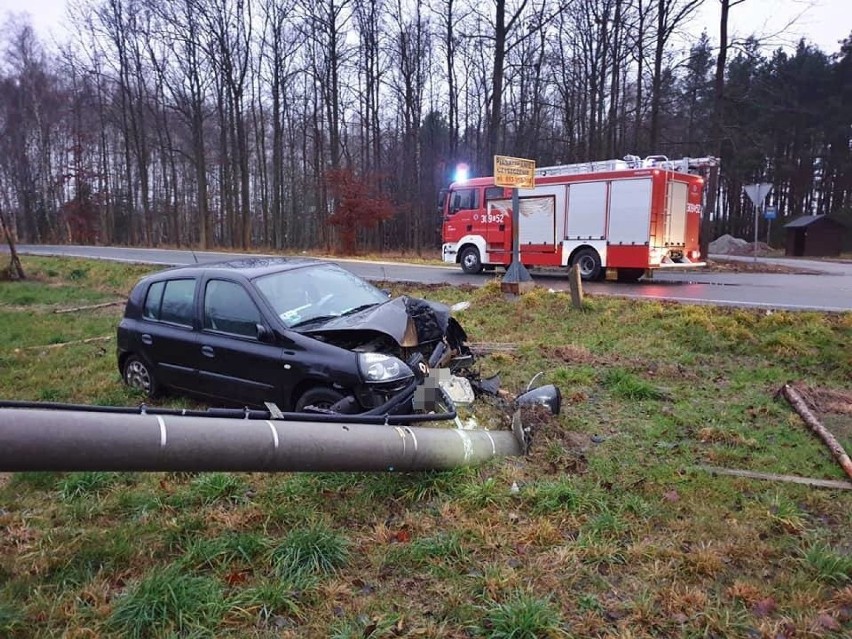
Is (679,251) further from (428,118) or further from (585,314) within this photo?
(428,118)

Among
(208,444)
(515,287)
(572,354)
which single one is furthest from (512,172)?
(208,444)

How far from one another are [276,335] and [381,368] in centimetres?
103

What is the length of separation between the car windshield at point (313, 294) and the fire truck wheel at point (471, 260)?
476 inches

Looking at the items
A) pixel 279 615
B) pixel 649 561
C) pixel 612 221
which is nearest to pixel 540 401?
pixel 649 561

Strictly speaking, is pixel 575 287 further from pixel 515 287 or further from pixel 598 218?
pixel 598 218

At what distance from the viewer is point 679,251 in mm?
15719

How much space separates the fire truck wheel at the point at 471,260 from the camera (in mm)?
18172

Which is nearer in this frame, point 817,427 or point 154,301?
point 817,427

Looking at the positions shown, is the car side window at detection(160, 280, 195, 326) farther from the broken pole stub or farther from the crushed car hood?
the broken pole stub

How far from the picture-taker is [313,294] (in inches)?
224

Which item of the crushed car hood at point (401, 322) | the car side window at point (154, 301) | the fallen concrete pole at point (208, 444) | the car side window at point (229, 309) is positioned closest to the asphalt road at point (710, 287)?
the car side window at point (154, 301)

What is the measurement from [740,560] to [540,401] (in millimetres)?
2340

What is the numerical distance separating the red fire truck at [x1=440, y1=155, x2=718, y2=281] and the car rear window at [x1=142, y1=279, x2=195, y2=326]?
1045 cm

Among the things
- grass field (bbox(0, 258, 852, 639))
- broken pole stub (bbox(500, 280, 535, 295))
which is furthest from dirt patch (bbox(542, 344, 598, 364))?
broken pole stub (bbox(500, 280, 535, 295))
